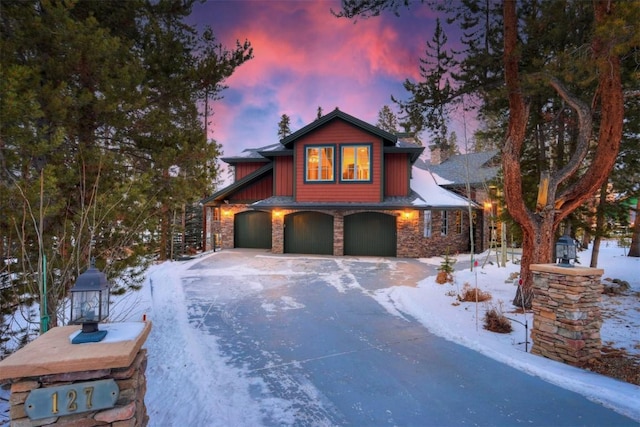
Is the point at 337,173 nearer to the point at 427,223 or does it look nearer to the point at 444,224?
the point at 427,223

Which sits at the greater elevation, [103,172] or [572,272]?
[103,172]

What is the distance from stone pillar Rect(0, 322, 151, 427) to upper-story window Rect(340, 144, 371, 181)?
43.7 feet

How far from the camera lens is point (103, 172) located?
4934 mm

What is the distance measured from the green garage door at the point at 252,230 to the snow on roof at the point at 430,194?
7.95 metres

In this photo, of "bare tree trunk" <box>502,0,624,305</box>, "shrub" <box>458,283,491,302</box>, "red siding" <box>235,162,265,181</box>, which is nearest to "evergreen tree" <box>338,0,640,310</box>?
"bare tree trunk" <box>502,0,624,305</box>

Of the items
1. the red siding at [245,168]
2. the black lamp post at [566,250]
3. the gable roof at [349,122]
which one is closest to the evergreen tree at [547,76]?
the black lamp post at [566,250]

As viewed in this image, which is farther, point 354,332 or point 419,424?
point 354,332

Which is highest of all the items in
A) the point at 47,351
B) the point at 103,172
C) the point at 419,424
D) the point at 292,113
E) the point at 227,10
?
the point at 292,113

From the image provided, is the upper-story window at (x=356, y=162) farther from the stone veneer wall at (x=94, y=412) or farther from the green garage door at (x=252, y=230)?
the stone veneer wall at (x=94, y=412)

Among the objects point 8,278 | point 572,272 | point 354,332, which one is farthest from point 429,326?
point 8,278

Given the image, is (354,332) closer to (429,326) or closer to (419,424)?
(429,326)

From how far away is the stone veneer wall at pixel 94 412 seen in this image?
194cm

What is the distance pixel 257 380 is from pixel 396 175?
1286 cm

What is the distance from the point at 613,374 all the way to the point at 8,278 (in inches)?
300
